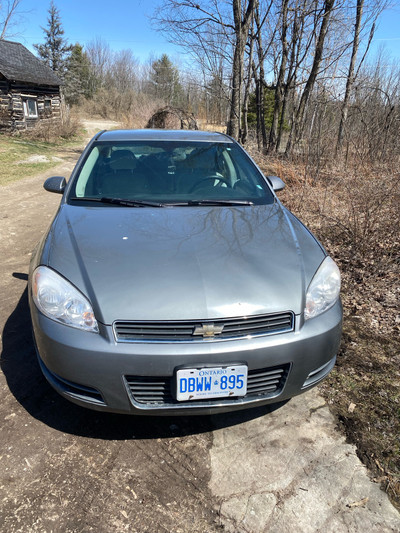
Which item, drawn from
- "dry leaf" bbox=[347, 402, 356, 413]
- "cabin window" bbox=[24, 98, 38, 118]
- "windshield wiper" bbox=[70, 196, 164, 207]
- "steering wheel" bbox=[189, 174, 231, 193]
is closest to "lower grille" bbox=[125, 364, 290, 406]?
"dry leaf" bbox=[347, 402, 356, 413]

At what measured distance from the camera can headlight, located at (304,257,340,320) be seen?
2014 millimetres

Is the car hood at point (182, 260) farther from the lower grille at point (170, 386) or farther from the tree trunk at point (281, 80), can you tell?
the tree trunk at point (281, 80)

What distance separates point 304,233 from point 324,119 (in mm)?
8054

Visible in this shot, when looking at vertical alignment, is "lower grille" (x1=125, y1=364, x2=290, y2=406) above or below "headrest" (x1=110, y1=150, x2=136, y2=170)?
A: below

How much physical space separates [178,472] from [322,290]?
123 centimetres

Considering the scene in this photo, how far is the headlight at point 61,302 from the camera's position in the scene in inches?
72.9

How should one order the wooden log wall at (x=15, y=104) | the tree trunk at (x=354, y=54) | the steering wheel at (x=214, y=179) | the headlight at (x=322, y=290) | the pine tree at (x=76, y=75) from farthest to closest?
the pine tree at (x=76, y=75)
the wooden log wall at (x=15, y=104)
the tree trunk at (x=354, y=54)
the steering wheel at (x=214, y=179)
the headlight at (x=322, y=290)

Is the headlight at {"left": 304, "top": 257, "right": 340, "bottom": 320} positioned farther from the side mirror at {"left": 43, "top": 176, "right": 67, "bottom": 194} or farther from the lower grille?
the side mirror at {"left": 43, "top": 176, "right": 67, "bottom": 194}

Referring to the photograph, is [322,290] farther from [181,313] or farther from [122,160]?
[122,160]

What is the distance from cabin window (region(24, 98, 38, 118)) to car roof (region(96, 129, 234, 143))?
22.5m

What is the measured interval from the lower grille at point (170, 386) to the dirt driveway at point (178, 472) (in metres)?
0.38

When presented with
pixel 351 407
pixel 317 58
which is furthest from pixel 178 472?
pixel 317 58

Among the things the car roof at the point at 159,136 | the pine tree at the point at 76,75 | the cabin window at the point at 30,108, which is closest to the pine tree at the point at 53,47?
the pine tree at the point at 76,75

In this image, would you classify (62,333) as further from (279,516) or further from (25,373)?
(279,516)
